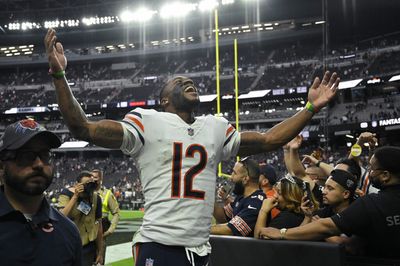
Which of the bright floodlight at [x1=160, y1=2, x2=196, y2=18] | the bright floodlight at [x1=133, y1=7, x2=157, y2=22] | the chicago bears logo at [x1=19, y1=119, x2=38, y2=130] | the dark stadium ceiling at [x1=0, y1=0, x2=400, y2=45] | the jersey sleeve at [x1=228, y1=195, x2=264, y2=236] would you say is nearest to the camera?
the chicago bears logo at [x1=19, y1=119, x2=38, y2=130]

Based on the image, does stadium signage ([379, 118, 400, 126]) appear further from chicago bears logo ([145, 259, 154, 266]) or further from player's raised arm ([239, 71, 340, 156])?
chicago bears logo ([145, 259, 154, 266])

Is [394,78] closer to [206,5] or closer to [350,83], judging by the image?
[350,83]

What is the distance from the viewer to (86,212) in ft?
17.3

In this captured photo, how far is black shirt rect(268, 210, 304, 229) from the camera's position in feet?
11.1

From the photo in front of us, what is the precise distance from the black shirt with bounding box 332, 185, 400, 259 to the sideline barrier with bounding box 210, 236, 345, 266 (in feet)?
0.56

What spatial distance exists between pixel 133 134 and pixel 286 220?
Result: 1.53 metres

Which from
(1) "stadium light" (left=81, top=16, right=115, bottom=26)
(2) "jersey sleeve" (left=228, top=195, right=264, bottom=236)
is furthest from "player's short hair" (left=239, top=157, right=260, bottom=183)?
(1) "stadium light" (left=81, top=16, right=115, bottom=26)

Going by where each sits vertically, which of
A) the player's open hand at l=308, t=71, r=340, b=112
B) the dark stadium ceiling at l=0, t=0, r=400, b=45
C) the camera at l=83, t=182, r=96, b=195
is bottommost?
the camera at l=83, t=182, r=96, b=195

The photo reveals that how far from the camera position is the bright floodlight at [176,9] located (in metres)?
43.7

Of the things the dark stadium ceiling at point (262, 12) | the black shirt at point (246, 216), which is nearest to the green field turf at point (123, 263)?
the black shirt at point (246, 216)

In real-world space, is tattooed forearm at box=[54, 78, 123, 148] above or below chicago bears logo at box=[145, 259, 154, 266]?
above

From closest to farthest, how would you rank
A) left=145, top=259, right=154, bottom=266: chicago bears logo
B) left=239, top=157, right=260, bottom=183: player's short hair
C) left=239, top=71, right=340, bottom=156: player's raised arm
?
left=145, top=259, right=154, bottom=266: chicago bears logo, left=239, top=71, right=340, bottom=156: player's raised arm, left=239, top=157, right=260, bottom=183: player's short hair

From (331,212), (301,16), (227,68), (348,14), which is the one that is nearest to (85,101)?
(227,68)

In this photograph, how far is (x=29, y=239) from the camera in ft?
5.64
